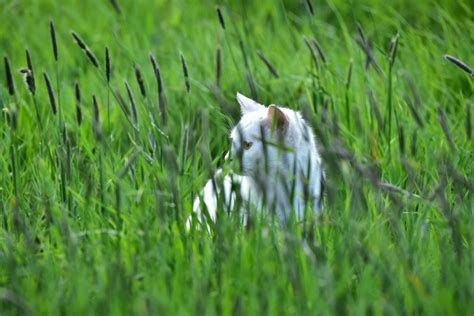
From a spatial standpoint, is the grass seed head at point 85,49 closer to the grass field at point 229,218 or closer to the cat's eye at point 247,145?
the grass field at point 229,218

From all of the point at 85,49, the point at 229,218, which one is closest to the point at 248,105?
the point at 85,49

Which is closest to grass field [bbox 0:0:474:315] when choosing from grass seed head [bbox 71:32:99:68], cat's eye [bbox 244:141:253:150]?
grass seed head [bbox 71:32:99:68]

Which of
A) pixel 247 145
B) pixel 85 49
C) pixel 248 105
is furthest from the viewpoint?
pixel 248 105

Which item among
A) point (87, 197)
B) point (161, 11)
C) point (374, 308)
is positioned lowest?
point (374, 308)

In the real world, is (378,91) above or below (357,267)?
above

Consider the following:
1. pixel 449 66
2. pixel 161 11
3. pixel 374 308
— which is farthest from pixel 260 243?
pixel 161 11

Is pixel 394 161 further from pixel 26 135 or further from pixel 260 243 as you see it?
pixel 26 135

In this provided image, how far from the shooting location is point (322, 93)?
14.6 feet

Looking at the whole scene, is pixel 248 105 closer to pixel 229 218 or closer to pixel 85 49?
pixel 85 49

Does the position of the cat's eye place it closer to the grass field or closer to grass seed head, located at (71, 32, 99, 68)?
the grass field

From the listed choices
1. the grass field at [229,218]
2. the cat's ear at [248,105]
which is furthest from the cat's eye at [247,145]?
the grass field at [229,218]

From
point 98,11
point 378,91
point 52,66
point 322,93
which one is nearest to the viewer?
point 322,93

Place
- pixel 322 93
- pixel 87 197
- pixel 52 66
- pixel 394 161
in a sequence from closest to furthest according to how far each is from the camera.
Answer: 1. pixel 87 197
2. pixel 394 161
3. pixel 322 93
4. pixel 52 66

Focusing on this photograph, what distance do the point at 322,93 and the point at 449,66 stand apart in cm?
96
